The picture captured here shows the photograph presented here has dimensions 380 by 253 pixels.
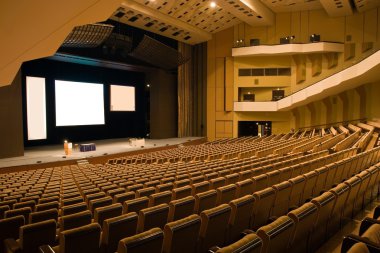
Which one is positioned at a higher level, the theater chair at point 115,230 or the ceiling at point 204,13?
the ceiling at point 204,13

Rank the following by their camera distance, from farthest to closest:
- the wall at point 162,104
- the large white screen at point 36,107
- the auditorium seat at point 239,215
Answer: the wall at point 162,104, the large white screen at point 36,107, the auditorium seat at point 239,215

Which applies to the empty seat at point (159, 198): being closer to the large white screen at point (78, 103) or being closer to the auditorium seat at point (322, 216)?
the auditorium seat at point (322, 216)

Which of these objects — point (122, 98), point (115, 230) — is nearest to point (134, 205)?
point (115, 230)

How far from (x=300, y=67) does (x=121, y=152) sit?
40.8ft

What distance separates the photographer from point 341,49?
18.2m

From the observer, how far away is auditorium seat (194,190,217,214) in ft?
10.2

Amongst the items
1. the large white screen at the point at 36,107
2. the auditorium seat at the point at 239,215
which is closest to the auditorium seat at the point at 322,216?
the auditorium seat at the point at 239,215

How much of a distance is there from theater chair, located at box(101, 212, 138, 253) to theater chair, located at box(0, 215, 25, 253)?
1011 millimetres

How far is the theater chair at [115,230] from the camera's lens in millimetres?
2229

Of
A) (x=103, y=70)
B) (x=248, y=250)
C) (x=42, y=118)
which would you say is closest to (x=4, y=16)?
(x=248, y=250)

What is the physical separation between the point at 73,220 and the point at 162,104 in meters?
17.7

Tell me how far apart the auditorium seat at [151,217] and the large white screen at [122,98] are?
1647cm

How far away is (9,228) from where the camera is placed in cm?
271

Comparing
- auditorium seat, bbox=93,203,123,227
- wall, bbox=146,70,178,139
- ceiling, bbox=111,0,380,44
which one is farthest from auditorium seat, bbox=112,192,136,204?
wall, bbox=146,70,178,139
